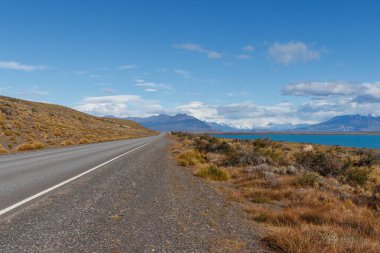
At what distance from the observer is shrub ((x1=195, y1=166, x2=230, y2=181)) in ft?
39.8

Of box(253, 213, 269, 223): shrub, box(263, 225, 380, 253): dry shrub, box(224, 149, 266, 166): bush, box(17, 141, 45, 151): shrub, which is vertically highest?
box(224, 149, 266, 166): bush

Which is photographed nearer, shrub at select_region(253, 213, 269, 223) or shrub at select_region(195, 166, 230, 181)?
shrub at select_region(253, 213, 269, 223)

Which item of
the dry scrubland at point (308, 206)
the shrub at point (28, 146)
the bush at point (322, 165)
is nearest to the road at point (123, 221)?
the dry scrubland at point (308, 206)

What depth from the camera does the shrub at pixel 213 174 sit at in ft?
39.8

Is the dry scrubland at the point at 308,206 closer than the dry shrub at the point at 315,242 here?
No

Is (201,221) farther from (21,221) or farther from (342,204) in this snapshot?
(342,204)

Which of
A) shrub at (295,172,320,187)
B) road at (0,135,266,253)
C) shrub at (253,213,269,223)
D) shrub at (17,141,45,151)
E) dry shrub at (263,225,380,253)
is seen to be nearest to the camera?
dry shrub at (263,225,380,253)

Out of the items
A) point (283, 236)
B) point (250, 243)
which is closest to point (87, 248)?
point (250, 243)

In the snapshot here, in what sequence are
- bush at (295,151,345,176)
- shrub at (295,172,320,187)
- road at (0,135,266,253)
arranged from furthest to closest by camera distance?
bush at (295,151,345,176) → shrub at (295,172,320,187) → road at (0,135,266,253)

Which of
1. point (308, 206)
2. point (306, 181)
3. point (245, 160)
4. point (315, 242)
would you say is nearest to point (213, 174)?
point (306, 181)

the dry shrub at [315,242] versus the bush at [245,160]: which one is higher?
the bush at [245,160]

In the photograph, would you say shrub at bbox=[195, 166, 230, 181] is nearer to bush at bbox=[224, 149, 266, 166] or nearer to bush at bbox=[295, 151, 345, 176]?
bush at bbox=[224, 149, 266, 166]

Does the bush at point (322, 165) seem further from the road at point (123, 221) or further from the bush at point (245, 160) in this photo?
the road at point (123, 221)

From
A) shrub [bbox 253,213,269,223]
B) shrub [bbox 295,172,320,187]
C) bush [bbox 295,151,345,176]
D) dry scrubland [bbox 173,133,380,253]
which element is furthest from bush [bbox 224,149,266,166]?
shrub [bbox 253,213,269,223]
